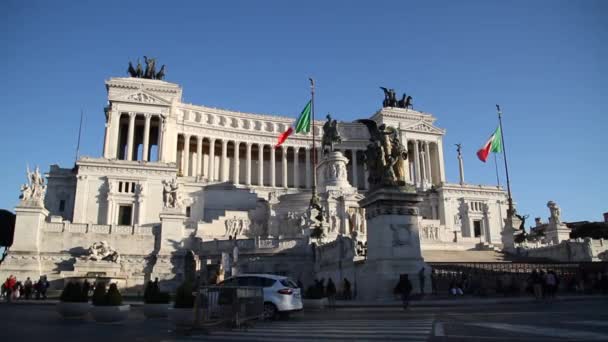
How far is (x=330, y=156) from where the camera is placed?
62.6 meters

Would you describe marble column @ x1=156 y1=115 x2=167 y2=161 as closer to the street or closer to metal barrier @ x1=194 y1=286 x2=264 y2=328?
the street

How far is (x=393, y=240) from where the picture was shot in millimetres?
20125

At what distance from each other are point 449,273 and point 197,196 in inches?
2047

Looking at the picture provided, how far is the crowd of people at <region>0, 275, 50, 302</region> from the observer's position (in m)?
28.8

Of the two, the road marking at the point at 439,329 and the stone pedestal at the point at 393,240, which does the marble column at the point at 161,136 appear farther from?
the road marking at the point at 439,329

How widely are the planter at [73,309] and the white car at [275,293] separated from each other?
17.3ft

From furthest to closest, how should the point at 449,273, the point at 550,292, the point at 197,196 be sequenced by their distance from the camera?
the point at 197,196 < the point at 449,273 < the point at 550,292

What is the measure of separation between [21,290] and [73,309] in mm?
21152

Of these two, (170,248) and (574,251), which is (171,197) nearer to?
(170,248)

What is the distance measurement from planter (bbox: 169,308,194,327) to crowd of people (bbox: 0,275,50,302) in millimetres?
20609

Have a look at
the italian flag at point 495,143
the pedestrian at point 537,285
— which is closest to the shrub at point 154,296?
the pedestrian at point 537,285

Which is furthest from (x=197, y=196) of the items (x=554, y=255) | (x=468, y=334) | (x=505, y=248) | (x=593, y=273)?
(x=468, y=334)

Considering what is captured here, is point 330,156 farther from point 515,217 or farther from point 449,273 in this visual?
point 449,273

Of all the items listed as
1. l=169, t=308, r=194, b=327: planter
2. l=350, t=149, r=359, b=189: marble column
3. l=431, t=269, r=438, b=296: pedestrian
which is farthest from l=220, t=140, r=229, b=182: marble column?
l=169, t=308, r=194, b=327: planter
